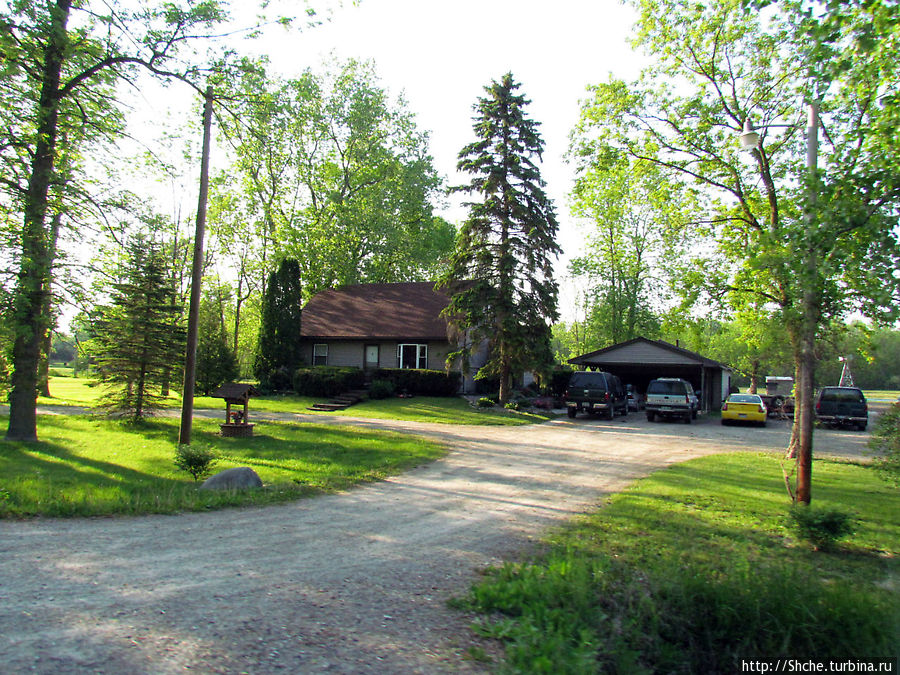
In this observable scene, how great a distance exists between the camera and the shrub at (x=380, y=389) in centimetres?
2958

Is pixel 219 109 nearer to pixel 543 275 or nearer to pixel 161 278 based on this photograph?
pixel 161 278

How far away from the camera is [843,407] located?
25422mm

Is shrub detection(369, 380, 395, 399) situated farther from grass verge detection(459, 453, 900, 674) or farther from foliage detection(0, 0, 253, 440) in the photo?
grass verge detection(459, 453, 900, 674)

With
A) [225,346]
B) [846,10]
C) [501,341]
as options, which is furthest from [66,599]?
[225,346]

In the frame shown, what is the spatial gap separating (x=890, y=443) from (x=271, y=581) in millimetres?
9439

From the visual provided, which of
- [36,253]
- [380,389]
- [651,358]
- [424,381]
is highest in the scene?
[36,253]

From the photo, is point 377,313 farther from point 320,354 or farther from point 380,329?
point 320,354

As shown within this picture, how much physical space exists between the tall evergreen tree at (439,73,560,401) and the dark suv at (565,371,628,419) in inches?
65.7

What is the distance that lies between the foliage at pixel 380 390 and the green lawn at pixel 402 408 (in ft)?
1.61

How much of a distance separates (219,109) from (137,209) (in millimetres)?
3578

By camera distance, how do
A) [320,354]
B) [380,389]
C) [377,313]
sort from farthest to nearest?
[377,313], [320,354], [380,389]

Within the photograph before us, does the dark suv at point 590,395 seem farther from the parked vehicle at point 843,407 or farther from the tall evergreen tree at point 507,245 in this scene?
the parked vehicle at point 843,407

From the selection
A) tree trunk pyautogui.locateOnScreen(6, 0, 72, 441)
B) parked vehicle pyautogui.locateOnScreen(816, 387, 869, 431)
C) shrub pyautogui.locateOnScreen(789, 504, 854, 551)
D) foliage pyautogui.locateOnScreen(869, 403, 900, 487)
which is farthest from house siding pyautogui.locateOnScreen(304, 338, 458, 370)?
shrub pyautogui.locateOnScreen(789, 504, 854, 551)

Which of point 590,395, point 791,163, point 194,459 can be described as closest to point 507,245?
point 590,395
